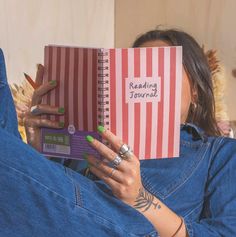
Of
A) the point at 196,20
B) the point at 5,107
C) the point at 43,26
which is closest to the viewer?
the point at 5,107

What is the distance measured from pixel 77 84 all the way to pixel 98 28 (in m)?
0.89

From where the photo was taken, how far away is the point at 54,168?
1.88ft

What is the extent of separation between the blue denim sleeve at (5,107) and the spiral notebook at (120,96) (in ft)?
0.48

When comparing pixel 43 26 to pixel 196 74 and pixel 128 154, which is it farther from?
pixel 128 154

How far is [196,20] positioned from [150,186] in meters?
0.78

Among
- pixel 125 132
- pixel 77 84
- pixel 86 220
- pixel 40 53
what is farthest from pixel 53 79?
pixel 40 53

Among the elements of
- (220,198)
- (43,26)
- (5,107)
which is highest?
(43,26)

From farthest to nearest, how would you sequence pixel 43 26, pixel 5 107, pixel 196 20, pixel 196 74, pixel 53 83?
pixel 196 20 → pixel 43 26 → pixel 196 74 → pixel 53 83 → pixel 5 107

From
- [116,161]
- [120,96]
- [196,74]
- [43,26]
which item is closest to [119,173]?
[116,161]

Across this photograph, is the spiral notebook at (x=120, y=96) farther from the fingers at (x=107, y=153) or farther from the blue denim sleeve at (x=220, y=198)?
the blue denim sleeve at (x=220, y=198)

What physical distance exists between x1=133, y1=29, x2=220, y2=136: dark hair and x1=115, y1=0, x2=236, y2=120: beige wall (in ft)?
1.20

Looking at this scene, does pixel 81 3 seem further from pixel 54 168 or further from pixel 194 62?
pixel 54 168

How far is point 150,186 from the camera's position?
871 millimetres

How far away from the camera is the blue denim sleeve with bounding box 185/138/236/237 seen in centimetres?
81
